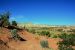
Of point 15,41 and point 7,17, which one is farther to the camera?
point 7,17

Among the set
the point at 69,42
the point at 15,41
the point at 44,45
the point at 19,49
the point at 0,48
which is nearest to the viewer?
the point at 0,48

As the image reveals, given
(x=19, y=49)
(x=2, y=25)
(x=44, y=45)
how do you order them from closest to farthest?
(x=19, y=49) < (x=44, y=45) < (x=2, y=25)

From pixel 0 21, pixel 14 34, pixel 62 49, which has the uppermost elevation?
pixel 0 21

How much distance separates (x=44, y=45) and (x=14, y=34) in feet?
21.1

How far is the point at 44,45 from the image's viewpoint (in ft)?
77.2

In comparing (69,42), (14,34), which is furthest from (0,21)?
(69,42)

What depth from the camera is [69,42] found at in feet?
92.8

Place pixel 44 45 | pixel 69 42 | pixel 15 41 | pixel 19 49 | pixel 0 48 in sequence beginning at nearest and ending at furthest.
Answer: pixel 0 48, pixel 19 49, pixel 44 45, pixel 15 41, pixel 69 42

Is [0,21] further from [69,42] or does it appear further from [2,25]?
[69,42]

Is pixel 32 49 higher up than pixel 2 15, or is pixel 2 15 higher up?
pixel 2 15

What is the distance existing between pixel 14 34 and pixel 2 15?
474 inches

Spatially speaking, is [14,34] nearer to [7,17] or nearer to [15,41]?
[15,41]

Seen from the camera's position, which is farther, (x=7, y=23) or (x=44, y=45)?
(x=7, y=23)

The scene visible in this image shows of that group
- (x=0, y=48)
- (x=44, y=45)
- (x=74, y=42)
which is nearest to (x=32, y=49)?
(x=44, y=45)
